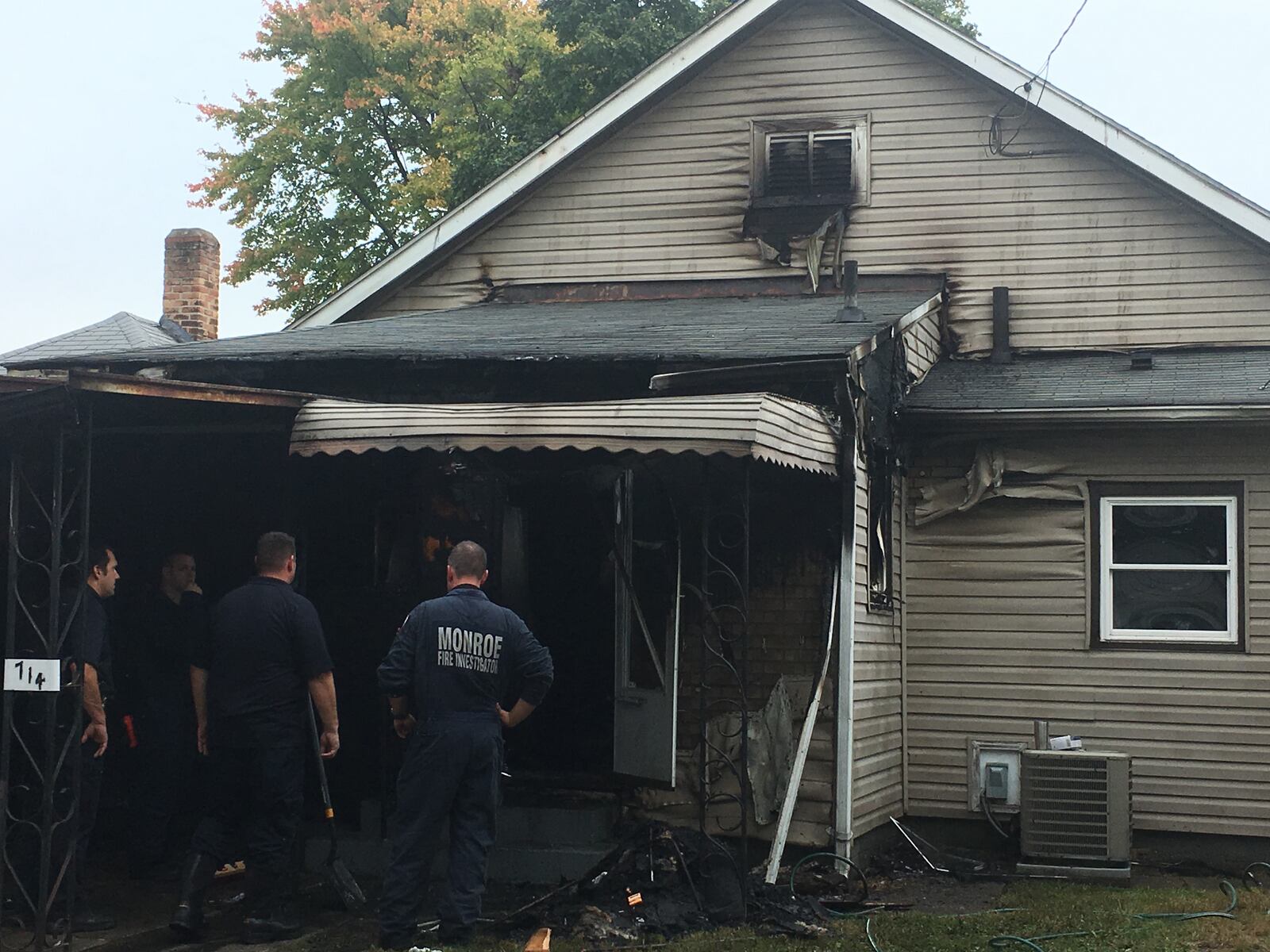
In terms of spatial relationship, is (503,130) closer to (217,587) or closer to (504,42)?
(504,42)

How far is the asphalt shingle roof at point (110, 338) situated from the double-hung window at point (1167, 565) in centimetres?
976

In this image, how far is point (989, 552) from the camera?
10875mm

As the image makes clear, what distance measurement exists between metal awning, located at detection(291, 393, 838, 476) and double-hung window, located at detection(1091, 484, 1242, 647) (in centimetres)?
344

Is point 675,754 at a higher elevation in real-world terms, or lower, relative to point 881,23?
lower

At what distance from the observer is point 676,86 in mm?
12875

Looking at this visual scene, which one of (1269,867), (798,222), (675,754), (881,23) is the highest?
(881,23)

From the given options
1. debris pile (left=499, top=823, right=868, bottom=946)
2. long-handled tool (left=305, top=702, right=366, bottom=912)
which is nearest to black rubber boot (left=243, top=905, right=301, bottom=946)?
long-handled tool (left=305, top=702, right=366, bottom=912)

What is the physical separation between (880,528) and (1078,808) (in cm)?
227

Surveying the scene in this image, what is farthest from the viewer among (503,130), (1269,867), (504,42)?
(504,42)

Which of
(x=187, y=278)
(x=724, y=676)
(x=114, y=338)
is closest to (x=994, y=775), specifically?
(x=724, y=676)

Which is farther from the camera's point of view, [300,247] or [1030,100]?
[300,247]

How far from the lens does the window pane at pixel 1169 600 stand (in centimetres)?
1051

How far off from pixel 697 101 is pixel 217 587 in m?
5.96

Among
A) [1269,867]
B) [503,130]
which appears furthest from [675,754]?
[503,130]
